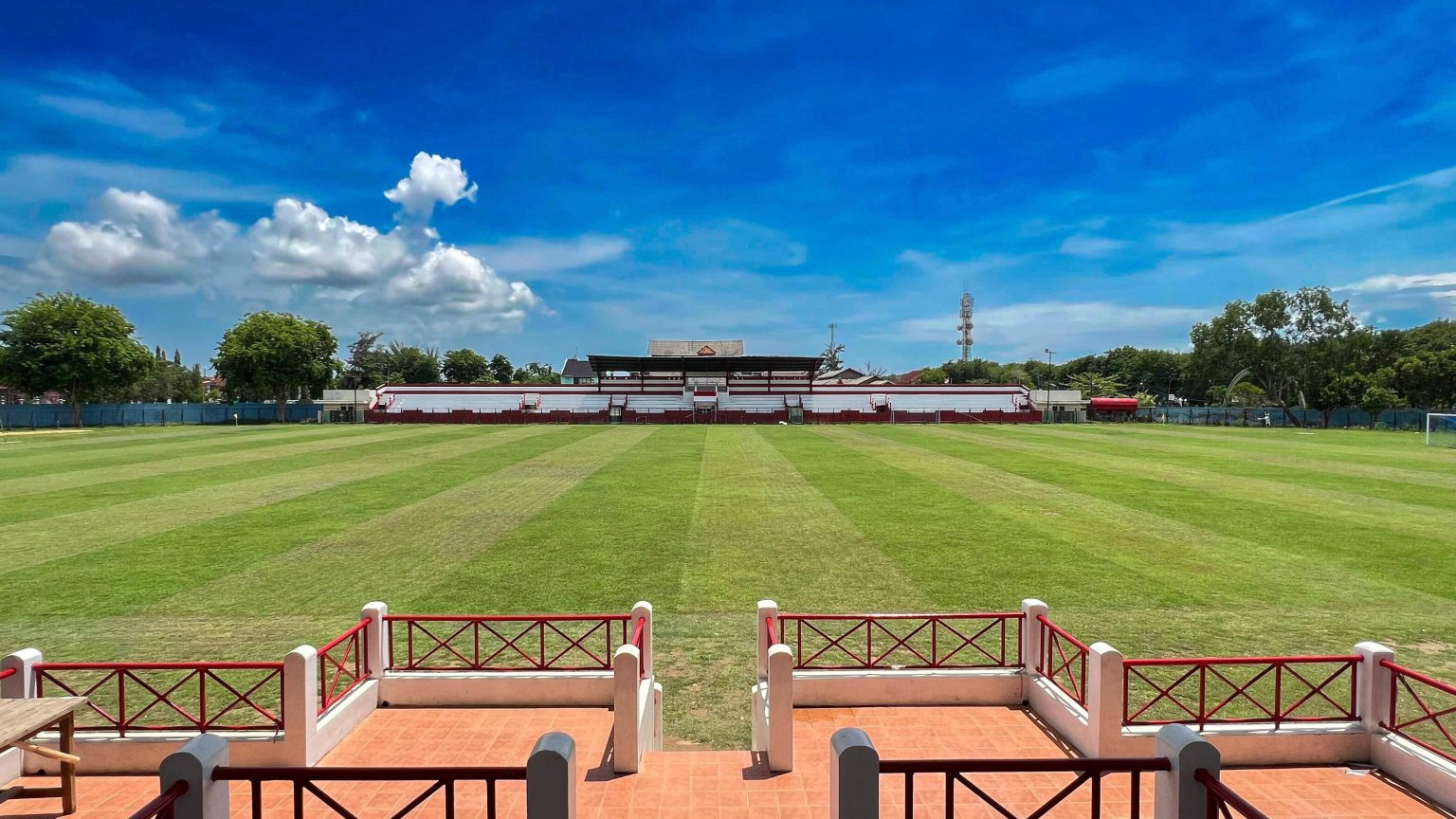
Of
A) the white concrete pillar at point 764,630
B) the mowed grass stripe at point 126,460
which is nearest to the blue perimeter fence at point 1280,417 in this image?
the white concrete pillar at point 764,630

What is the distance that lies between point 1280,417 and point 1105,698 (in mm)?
82281

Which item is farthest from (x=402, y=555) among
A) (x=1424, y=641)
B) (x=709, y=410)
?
(x=709, y=410)

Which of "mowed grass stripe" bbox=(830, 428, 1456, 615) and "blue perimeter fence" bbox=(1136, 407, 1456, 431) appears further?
"blue perimeter fence" bbox=(1136, 407, 1456, 431)

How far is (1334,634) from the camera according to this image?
942cm

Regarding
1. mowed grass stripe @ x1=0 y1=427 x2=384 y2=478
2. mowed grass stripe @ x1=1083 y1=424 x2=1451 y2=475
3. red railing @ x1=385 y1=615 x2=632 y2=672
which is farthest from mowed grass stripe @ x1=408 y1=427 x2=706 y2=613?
mowed grass stripe @ x1=1083 y1=424 x2=1451 y2=475

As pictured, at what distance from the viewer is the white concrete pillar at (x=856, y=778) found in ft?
11.0

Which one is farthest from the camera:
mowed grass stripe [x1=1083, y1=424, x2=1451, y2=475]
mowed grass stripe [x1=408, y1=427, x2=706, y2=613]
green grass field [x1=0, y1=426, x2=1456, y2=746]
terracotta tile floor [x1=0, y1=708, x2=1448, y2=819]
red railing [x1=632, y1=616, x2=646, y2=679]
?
mowed grass stripe [x1=1083, y1=424, x2=1451, y2=475]

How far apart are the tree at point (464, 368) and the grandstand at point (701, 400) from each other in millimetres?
50275

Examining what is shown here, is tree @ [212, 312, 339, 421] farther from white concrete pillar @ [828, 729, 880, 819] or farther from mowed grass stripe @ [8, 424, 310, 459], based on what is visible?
white concrete pillar @ [828, 729, 880, 819]

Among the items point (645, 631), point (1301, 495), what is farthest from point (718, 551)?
point (1301, 495)

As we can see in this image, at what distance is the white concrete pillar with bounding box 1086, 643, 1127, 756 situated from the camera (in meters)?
5.93

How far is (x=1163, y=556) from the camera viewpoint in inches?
535

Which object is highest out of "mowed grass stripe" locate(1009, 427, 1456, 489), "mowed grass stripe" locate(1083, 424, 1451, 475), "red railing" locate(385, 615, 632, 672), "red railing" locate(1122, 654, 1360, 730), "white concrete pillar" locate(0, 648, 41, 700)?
"white concrete pillar" locate(0, 648, 41, 700)

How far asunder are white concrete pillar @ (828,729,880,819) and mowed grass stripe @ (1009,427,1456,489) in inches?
987
